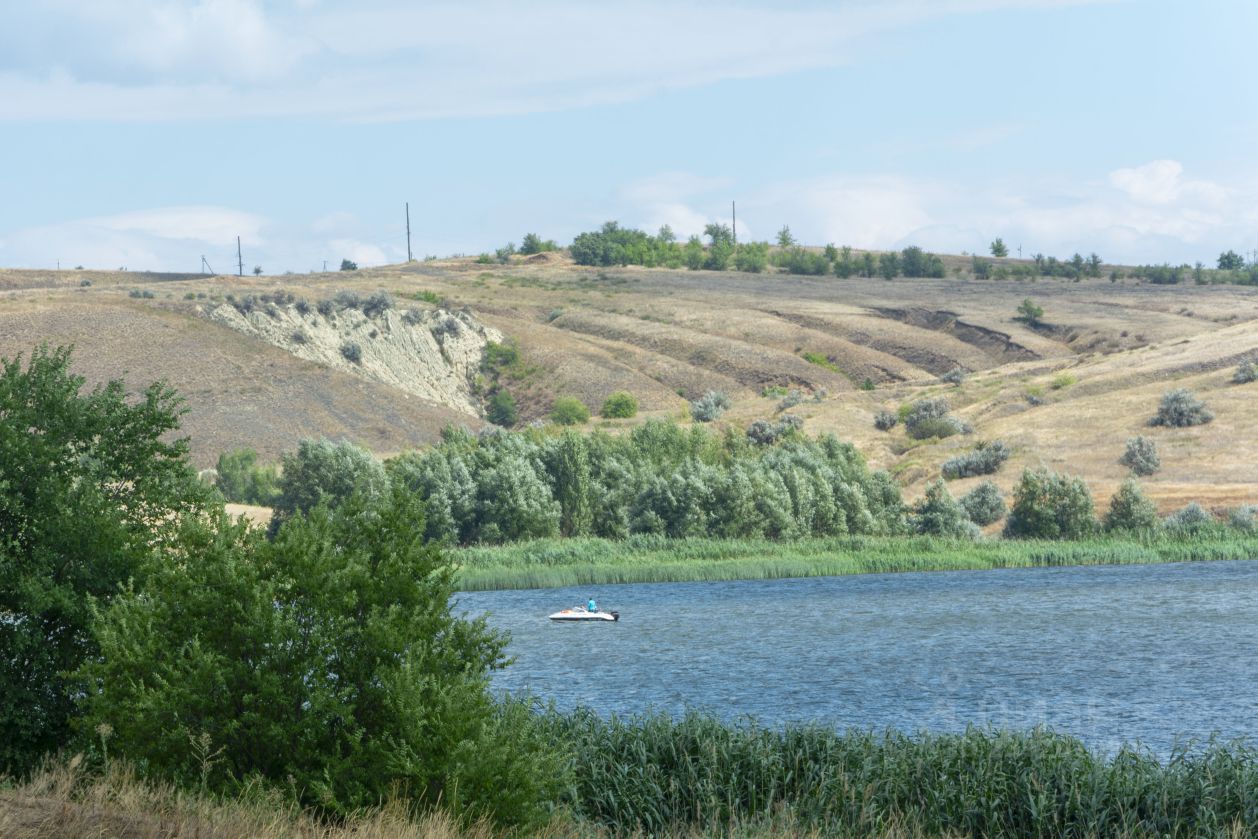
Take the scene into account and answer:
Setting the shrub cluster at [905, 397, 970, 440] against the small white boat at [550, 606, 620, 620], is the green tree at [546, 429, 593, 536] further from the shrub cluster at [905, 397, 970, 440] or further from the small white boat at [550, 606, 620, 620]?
the shrub cluster at [905, 397, 970, 440]

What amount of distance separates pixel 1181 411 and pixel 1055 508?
961 inches

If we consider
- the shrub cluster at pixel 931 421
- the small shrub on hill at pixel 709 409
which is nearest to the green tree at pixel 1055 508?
the shrub cluster at pixel 931 421

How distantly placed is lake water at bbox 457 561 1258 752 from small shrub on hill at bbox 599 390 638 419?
64.2m

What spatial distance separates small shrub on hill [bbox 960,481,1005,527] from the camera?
75438 millimetres

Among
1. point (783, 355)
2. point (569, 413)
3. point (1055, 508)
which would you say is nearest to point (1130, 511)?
point (1055, 508)

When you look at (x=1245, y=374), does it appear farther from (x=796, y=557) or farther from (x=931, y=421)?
(x=796, y=557)

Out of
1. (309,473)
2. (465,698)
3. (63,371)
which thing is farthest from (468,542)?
(465,698)

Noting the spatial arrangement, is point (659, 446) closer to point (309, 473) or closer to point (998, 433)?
point (309, 473)

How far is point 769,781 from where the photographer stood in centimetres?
2138

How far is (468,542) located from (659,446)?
13798mm

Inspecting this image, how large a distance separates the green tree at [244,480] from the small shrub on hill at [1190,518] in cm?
5173

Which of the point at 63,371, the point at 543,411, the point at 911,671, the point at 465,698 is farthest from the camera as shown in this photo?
the point at 543,411

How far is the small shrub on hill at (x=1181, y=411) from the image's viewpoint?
3506 inches

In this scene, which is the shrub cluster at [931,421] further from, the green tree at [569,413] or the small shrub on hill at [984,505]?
the green tree at [569,413]
